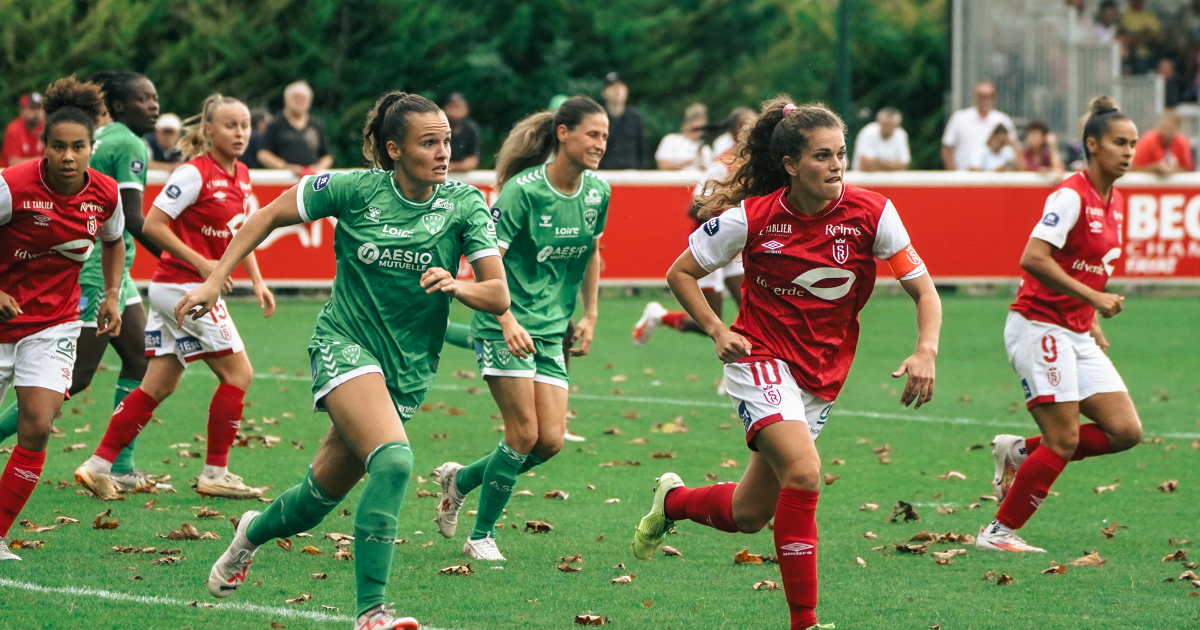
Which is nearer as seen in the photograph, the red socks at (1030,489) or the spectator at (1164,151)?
the red socks at (1030,489)

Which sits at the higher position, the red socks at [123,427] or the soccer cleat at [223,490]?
the red socks at [123,427]

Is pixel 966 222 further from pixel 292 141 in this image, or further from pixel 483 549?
pixel 483 549

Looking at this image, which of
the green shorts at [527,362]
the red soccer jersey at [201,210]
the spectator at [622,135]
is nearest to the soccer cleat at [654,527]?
the green shorts at [527,362]

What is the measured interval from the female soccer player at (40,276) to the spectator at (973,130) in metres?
15.7

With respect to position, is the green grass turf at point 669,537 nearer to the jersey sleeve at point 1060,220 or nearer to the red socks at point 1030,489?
the red socks at point 1030,489

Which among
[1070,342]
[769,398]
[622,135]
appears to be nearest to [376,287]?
[769,398]

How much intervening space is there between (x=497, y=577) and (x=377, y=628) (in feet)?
5.11

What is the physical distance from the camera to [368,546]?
5.01 m

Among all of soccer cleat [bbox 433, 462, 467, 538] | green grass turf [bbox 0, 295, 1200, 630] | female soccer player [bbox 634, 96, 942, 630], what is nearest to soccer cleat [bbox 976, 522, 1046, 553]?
green grass turf [bbox 0, 295, 1200, 630]

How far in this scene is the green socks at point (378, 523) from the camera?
4980 millimetres

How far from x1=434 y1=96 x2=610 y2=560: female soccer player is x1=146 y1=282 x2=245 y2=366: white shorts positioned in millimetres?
1559

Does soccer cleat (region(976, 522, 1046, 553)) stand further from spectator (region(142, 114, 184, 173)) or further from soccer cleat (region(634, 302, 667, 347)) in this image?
spectator (region(142, 114, 184, 173))

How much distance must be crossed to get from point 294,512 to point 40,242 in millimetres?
1933

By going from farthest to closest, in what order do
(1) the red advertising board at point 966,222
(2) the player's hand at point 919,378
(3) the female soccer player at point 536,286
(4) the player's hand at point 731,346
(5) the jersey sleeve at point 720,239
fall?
(1) the red advertising board at point 966,222 → (3) the female soccer player at point 536,286 → (5) the jersey sleeve at point 720,239 → (4) the player's hand at point 731,346 → (2) the player's hand at point 919,378
